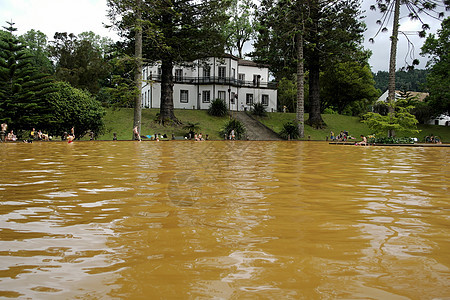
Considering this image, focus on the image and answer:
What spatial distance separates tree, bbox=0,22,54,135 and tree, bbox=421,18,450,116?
4849cm

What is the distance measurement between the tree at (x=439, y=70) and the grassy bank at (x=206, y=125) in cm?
382

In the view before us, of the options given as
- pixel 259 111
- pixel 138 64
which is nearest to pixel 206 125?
pixel 259 111

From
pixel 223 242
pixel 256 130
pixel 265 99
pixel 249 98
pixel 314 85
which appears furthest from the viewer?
pixel 265 99

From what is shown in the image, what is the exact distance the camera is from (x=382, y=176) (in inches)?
265

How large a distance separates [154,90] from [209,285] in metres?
53.2

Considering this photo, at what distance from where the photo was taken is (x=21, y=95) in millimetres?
29359

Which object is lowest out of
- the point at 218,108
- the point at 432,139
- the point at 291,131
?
the point at 432,139

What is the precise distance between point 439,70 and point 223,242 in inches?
2281

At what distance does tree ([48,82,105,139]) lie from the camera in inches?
1168

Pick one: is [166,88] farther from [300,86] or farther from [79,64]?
[79,64]

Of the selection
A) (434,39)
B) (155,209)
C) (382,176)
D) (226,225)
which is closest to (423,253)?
(226,225)

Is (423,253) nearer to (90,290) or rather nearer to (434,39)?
(90,290)

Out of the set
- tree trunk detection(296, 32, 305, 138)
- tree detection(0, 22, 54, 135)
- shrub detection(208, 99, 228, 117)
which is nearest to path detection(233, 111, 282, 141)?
shrub detection(208, 99, 228, 117)

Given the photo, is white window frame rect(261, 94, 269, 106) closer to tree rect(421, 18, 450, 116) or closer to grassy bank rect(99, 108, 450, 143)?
grassy bank rect(99, 108, 450, 143)
